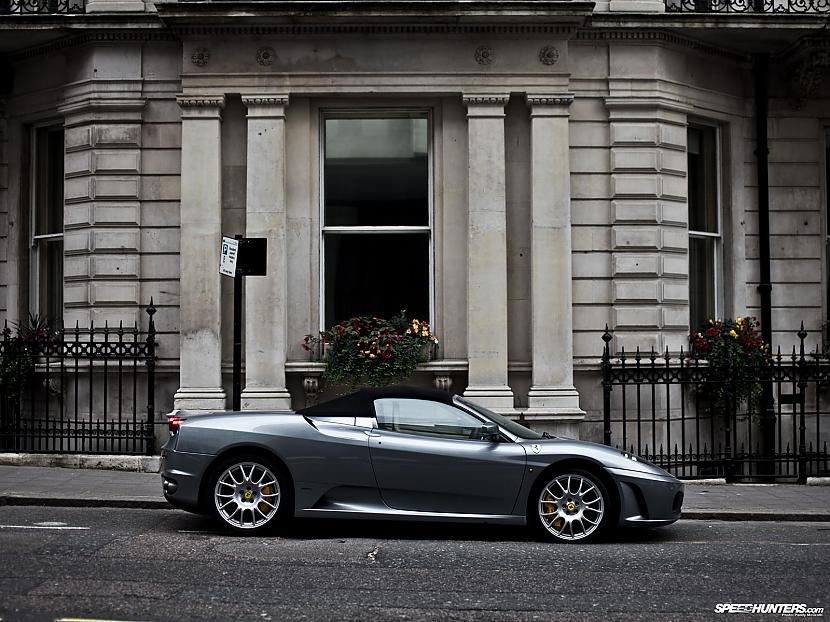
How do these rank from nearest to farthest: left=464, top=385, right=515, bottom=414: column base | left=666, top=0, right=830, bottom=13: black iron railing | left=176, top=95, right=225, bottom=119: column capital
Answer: left=464, top=385, right=515, bottom=414: column base
left=176, top=95, right=225, bottom=119: column capital
left=666, top=0, right=830, bottom=13: black iron railing

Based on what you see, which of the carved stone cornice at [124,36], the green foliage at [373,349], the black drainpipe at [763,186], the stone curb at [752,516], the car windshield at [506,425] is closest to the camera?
the car windshield at [506,425]

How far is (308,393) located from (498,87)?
503 centimetres

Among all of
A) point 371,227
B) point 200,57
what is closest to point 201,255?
point 371,227

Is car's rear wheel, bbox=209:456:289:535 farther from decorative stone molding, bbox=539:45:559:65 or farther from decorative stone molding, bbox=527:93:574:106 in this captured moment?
decorative stone molding, bbox=539:45:559:65

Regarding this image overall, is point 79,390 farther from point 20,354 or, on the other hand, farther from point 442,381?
point 442,381

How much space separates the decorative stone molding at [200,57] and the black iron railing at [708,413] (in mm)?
6739

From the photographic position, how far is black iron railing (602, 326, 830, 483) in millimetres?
14141

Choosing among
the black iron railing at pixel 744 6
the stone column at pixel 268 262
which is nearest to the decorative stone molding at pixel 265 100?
the stone column at pixel 268 262

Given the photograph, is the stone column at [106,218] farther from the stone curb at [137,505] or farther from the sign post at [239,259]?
the stone curb at [137,505]

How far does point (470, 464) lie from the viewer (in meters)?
9.60

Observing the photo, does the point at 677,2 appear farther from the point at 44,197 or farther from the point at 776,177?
the point at 44,197

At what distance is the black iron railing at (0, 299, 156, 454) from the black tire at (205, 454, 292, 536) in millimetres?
5053

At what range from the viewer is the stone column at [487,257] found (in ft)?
48.8

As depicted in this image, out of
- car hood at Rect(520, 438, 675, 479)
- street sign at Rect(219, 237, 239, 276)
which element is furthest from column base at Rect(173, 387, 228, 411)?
car hood at Rect(520, 438, 675, 479)
